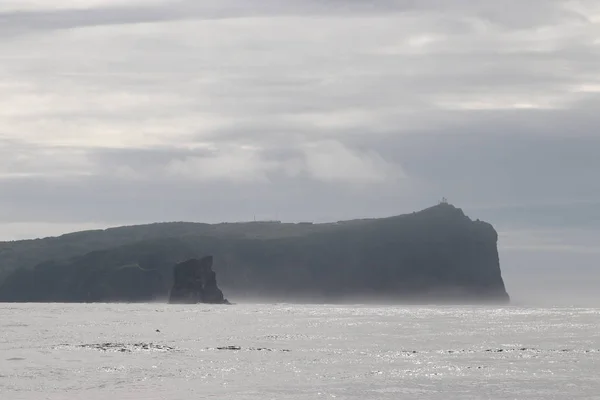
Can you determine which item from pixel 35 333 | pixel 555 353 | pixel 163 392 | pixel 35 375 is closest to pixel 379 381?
pixel 163 392

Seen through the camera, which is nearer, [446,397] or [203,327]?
[446,397]

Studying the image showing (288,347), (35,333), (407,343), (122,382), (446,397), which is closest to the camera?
(446,397)

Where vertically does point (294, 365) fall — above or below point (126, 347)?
below

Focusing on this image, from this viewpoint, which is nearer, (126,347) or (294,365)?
(294,365)

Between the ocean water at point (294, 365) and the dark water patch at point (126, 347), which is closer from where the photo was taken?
the ocean water at point (294, 365)

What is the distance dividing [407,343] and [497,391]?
52551mm

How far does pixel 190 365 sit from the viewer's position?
81750mm

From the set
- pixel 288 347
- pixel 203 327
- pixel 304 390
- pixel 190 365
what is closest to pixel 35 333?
pixel 203 327

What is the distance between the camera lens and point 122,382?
67.6 metres

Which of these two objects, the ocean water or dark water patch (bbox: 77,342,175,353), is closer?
the ocean water

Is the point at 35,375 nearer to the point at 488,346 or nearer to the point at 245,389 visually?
the point at 245,389

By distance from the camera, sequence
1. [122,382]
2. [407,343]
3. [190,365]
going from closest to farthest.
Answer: [122,382], [190,365], [407,343]

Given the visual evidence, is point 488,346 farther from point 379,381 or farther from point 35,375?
point 35,375

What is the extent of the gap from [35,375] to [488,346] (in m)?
54.7
